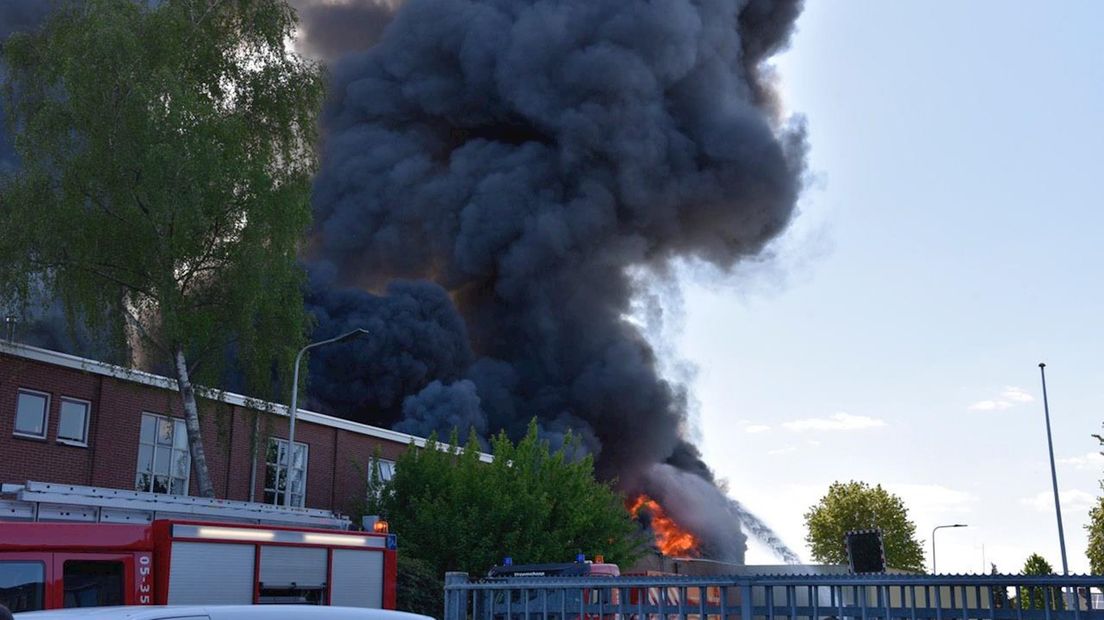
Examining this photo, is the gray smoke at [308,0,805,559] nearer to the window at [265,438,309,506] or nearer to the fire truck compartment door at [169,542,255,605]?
the window at [265,438,309,506]

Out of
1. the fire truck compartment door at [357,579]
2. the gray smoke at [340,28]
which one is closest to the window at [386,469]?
the fire truck compartment door at [357,579]

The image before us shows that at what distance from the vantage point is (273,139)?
2462 cm

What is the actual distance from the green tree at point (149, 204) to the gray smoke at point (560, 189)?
108 ft

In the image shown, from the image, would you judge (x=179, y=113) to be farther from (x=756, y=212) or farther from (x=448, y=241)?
(x=756, y=212)

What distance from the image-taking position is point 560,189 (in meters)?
62.2

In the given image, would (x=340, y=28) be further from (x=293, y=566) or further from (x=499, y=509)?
(x=293, y=566)

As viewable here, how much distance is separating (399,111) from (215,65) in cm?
→ 4415

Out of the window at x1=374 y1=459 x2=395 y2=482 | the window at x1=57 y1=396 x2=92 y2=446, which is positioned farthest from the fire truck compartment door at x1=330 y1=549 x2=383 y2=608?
the window at x1=374 y1=459 x2=395 y2=482

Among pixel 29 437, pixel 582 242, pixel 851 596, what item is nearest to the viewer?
pixel 851 596

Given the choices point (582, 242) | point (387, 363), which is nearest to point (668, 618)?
point (387, 363)

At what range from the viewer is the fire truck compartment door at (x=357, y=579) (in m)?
12.5

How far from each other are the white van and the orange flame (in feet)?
166

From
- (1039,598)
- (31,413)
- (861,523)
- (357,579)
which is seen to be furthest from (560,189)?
(1039,598)

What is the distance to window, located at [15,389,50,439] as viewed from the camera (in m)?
22.7
